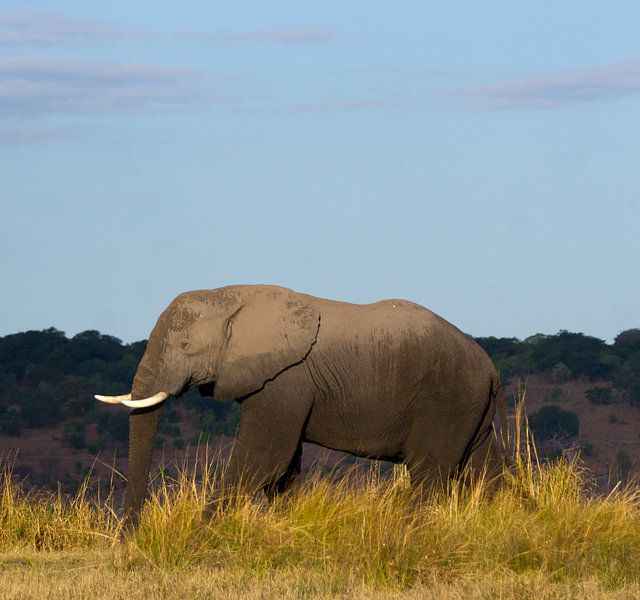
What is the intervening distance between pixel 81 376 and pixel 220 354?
48040 mm

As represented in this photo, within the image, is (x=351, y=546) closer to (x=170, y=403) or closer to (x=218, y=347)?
(x=218, y=347)

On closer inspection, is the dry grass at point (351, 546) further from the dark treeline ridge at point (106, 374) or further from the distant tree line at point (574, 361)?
the distant tree line at point (574, 361)

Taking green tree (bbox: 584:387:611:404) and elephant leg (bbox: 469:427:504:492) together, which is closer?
elephant leg (bbox: 469:427:504:492)

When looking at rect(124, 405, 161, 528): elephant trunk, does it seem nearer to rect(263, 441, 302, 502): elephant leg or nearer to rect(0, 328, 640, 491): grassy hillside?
rect(263, 441, 302, 502): elephant leg

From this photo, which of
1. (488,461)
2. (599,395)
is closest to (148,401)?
(488,461)

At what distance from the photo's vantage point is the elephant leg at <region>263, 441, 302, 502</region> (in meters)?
13.4

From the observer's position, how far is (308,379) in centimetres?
1321

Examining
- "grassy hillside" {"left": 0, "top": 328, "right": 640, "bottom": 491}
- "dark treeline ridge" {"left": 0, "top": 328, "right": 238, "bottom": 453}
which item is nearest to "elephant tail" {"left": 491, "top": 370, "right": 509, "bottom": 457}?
"grassy hillside" {"left": 0, "top": 328, "right": 640, "bottom": 491}

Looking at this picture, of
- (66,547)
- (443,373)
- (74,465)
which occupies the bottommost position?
(74,465)

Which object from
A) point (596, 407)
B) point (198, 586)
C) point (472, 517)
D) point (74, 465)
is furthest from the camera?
point (596, 407)

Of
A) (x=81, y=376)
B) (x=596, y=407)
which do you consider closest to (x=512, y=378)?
(x=596, y=407)

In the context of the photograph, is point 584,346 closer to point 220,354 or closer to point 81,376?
point 81,376

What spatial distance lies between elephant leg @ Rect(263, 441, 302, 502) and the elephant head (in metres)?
0.80

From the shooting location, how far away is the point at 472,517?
1264cm
